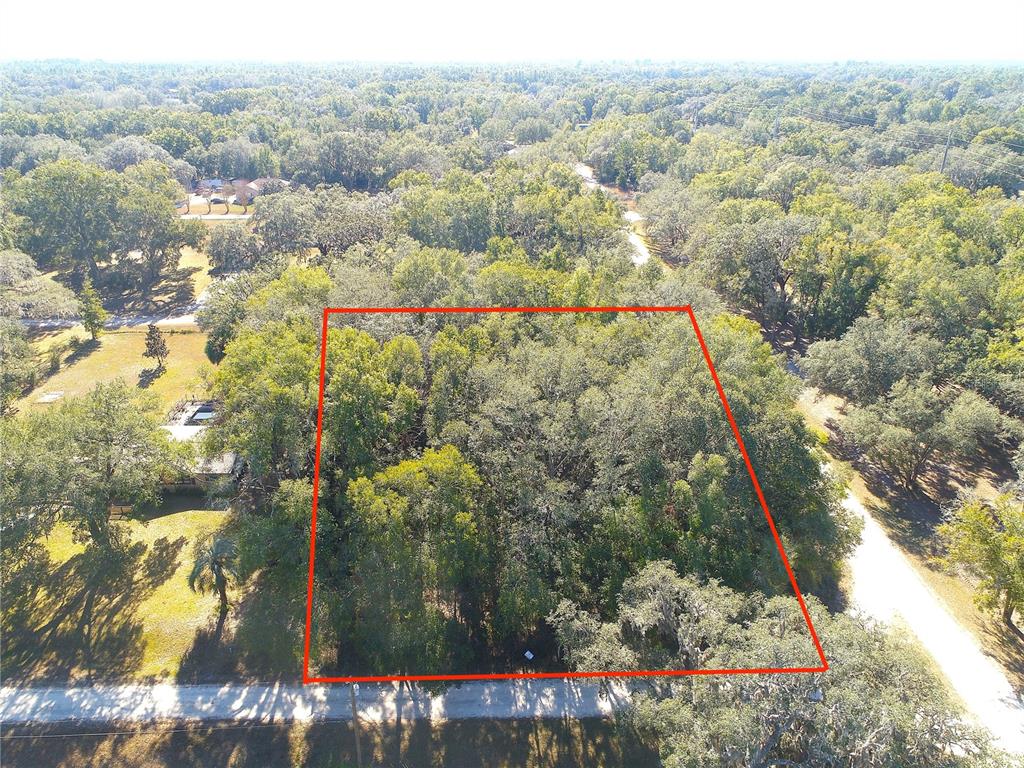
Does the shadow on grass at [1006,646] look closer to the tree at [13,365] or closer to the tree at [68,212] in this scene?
the tree at [13,365]

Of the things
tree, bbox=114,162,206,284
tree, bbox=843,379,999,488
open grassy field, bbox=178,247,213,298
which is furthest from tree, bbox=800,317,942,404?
tree, bbox=114,162,206,284

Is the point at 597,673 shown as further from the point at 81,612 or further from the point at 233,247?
the point at 233,247

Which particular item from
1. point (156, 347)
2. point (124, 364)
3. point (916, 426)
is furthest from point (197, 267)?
point (916, 426)

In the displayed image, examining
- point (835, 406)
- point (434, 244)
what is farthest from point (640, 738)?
point (434, 244)

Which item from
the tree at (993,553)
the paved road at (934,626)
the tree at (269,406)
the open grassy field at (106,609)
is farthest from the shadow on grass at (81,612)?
the tree at (993,553)

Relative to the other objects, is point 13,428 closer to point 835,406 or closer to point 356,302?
point 356,302

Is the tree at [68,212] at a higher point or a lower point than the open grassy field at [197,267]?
higher
